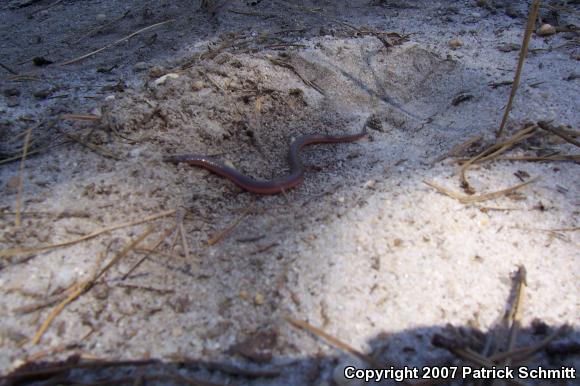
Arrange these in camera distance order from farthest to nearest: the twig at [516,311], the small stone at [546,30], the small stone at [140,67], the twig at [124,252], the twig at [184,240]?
the small stone at [546,30], the small stone at [140,67], the twig at [184,240], the twig at [124,252], the twig at [516,311]

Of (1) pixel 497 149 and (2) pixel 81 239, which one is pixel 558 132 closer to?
(1) pixel 497 149

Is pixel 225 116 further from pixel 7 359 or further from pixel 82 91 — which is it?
pixel 7 359

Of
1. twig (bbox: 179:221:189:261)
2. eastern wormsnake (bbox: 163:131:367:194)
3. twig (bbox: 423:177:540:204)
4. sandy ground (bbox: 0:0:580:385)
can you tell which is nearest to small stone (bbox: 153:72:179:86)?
sandy ground (bbox: 0:0:580:385)

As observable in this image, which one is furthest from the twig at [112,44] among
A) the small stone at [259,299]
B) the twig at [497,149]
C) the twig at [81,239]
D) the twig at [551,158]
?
the twig at [551,158]

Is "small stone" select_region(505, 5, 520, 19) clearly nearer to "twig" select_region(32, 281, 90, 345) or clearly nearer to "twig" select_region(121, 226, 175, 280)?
"twig" select_region(121, 226, 175, 280)

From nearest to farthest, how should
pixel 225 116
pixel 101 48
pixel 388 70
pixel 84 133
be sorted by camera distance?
pixel 84 133 < pixel 225 116 < pixel 388 70 < pixel 101 48

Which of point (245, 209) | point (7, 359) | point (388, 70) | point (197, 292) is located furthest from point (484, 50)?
point (7, 359)

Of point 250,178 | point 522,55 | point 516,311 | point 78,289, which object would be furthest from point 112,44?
point 516,311

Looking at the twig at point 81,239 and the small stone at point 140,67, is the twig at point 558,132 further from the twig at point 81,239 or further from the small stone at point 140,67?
the small stone at point 140,67
